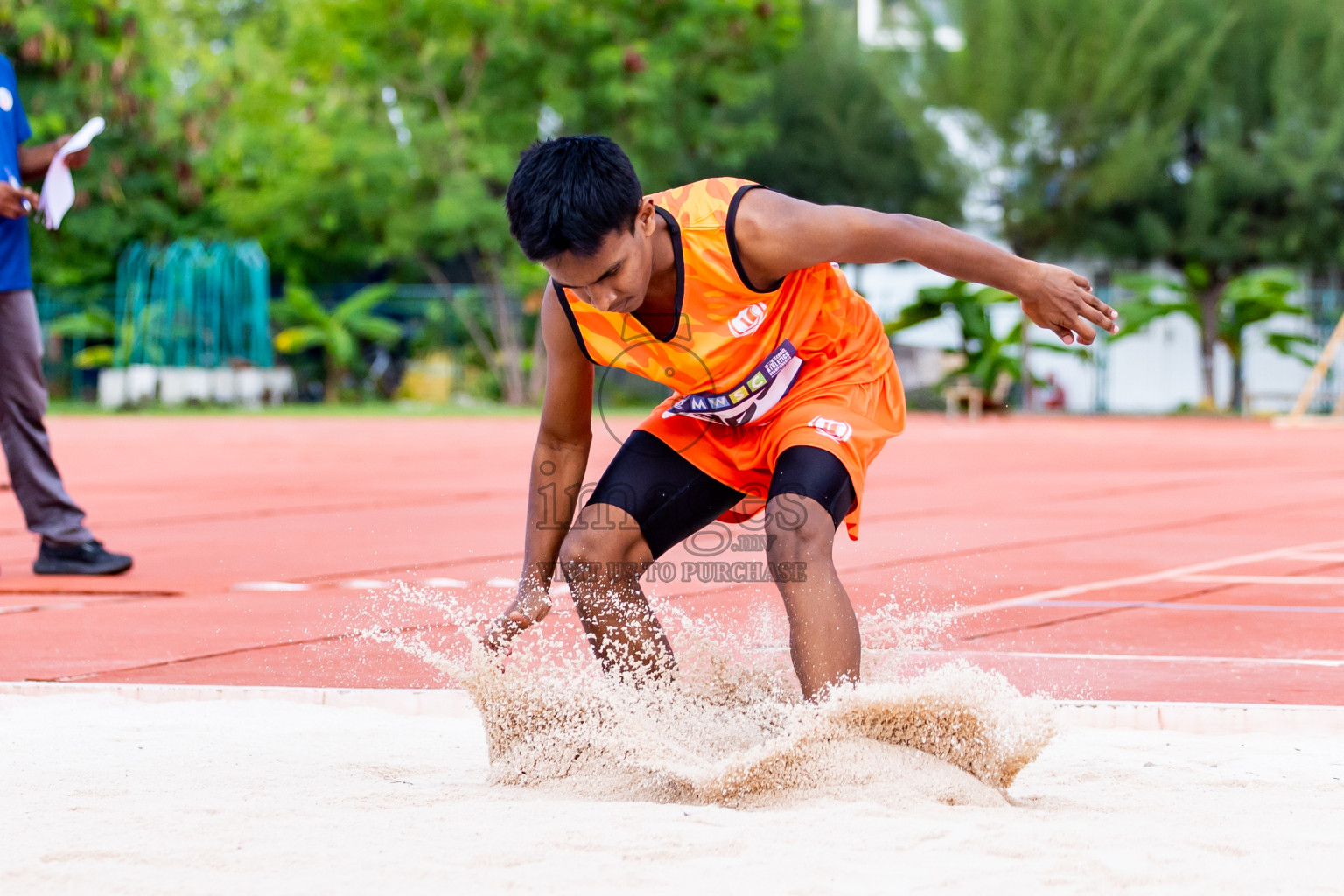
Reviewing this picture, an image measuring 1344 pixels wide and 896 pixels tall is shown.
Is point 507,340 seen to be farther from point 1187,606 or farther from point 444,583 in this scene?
point 1187,606

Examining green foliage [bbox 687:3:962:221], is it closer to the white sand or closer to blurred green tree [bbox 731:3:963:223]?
blurred green tree [bbox 731:3:963:223]

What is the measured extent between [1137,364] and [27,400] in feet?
84.3

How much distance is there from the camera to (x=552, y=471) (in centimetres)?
372

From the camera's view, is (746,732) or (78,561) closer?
(746,732)

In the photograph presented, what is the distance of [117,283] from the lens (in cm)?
2672

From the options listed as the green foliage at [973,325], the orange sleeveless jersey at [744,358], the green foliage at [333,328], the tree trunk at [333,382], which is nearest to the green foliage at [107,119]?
the green foliage at [333,328]

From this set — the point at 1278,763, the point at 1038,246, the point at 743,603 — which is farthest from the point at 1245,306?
the point at 1278,763

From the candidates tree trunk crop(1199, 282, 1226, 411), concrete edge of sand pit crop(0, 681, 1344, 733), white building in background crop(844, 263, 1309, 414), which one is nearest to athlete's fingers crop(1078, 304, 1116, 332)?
concrete edge of sand pit crop(0, 681, 1344, 733)

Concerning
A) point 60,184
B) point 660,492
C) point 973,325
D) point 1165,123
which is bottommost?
point 660,492

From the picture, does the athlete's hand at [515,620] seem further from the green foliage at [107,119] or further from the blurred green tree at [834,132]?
the blurred green tree at [834,132]

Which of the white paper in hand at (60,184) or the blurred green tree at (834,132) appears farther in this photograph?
the blurred green tree at (834,132)

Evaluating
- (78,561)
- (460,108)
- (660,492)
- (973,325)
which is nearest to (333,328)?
(460,108)

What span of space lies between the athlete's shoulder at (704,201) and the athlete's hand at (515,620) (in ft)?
3.03

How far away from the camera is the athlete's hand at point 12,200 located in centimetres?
565
